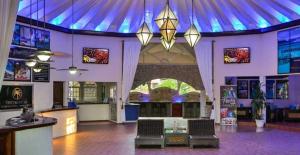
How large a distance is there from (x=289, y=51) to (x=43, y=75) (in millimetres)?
9052

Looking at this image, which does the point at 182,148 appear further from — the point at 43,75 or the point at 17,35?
the point at 17,35

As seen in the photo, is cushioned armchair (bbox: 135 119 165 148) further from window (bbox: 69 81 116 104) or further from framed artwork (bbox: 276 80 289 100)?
framed artwork (bbox: 276 80 289 100)

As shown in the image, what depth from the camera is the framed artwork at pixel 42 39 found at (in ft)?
40.3

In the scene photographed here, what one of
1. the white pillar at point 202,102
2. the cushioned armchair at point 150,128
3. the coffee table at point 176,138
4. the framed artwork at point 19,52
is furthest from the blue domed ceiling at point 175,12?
the coffee table at point 176,138

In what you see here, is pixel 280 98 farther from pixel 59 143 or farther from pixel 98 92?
pixel 59 143

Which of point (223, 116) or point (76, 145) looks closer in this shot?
point (76, 145)

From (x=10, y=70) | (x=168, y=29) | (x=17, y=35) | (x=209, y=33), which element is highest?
(x=209, y=33)

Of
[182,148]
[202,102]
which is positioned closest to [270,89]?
[202,102]

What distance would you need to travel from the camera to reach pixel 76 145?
954 centimetres

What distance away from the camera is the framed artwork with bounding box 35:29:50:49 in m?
12.3

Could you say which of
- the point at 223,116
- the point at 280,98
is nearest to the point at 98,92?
the point at 223,116

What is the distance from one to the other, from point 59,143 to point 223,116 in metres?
7.40

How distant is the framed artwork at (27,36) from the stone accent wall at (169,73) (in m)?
6.43

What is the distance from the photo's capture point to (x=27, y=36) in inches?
463
